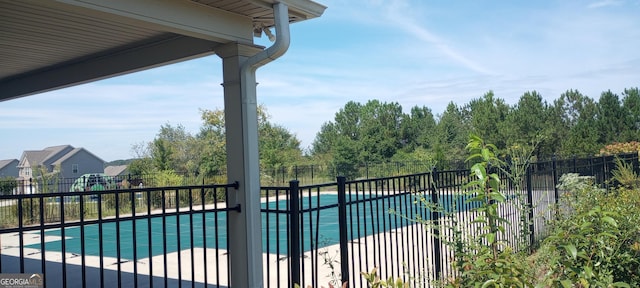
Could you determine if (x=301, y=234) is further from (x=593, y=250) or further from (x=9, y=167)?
(x=9, y=167)

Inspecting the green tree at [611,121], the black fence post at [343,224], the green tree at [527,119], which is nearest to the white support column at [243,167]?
the black fence post at [343,224]

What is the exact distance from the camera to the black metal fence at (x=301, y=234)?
9.49 feet

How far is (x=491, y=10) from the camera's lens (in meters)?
21.5

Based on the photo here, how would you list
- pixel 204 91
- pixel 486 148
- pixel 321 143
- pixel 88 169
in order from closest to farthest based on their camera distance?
pixel 486 148 → pixel 204 91 → pixel 321 143 → pixel 88 169

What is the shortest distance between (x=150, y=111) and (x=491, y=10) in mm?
30875

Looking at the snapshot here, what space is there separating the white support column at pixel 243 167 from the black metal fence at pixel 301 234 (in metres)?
0.12

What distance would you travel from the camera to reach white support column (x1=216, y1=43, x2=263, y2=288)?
3.90 metres

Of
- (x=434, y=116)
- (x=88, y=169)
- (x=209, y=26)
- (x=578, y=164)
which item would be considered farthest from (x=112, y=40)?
(x=88, y=169)

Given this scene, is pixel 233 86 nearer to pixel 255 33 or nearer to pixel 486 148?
pixel 255 33

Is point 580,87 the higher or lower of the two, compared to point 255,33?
higher

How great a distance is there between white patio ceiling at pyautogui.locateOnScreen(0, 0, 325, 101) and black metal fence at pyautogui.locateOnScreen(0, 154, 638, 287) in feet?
3.97

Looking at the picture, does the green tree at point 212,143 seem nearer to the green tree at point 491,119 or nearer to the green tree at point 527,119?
the green tree at point 491,119

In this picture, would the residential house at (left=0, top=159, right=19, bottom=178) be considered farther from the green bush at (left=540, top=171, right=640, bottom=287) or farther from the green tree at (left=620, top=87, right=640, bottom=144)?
the green bush at (left=540, top=171, right=640, bottom=287)

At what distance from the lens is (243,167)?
3.93 meters
